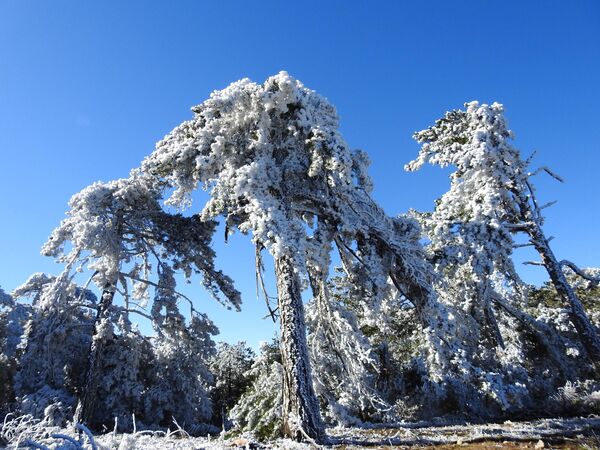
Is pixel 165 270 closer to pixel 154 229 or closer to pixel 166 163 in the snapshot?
pixel 154 229

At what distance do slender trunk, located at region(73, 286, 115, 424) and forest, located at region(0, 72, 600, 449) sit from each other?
2.5 inches

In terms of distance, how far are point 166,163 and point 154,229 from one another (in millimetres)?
4418

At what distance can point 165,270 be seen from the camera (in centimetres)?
1273

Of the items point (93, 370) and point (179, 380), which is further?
point (179, 380)

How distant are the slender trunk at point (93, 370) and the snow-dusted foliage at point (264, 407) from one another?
14.9 ft

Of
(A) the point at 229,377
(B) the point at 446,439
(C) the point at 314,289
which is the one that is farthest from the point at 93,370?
(A) the point at 229,377

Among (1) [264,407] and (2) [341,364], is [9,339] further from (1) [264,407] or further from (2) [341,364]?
(2) [341,364]

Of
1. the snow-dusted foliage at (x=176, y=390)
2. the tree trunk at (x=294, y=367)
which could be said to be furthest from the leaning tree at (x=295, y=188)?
the snow-dusted foliage at (x=176, y=390)

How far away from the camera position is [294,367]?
704 cm

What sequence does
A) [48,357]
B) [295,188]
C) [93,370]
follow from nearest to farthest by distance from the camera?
[295,188]
[93,370]
[48,357]

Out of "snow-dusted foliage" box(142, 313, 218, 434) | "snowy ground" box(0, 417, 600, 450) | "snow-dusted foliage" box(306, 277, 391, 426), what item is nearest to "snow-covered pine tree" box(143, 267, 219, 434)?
"snow-dusted foliage" box(142, 313, 218, 434)

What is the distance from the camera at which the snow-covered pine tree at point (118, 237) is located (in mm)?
11422

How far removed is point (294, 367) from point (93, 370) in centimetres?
830

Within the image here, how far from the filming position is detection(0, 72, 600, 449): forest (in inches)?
323
